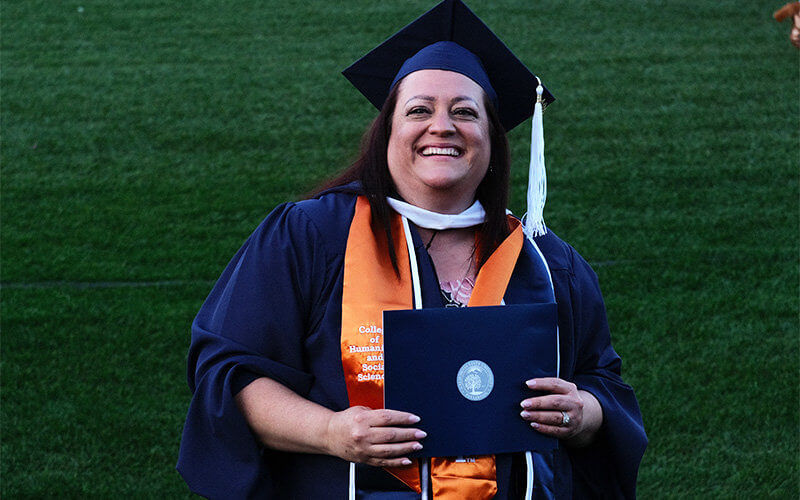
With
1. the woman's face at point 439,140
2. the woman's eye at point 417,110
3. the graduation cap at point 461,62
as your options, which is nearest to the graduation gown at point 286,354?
the woman's face at point 439,140

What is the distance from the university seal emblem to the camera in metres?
2.16

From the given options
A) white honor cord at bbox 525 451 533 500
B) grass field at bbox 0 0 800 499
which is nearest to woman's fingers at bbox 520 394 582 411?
white honor cord at bbox 525 451 533 500

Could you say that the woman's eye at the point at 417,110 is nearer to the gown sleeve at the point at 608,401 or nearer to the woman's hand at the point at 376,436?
the gown sleeve at the point at 608,401

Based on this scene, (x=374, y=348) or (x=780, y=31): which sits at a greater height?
(x=780, y=31)

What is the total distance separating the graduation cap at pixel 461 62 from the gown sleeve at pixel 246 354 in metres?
0.56

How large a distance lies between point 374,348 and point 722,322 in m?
4.49

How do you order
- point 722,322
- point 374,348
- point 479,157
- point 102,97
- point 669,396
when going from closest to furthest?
point 374,348 → point 479,157 → point 669,396 → point 722,322 → point 102,97

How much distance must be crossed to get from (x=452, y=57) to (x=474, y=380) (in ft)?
2.77

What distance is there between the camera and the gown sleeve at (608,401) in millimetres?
2484

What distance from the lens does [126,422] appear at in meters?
5.12

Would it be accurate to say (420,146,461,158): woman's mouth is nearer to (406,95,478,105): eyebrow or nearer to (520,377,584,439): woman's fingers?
(406,95,478,105): eyebrow

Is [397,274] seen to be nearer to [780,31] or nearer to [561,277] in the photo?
[561,277]

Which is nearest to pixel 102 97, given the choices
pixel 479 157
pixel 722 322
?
pixel 722 322

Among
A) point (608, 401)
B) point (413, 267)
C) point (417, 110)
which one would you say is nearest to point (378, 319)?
point (413, 267)
